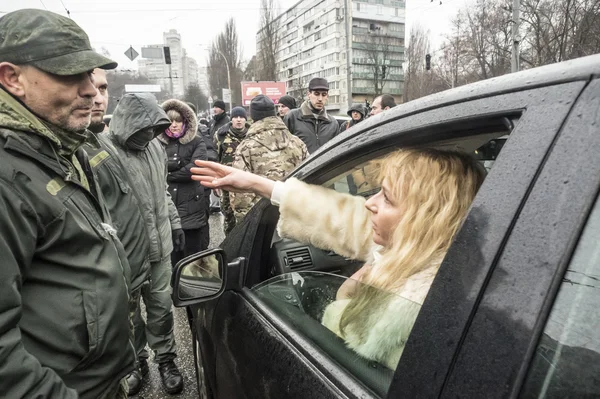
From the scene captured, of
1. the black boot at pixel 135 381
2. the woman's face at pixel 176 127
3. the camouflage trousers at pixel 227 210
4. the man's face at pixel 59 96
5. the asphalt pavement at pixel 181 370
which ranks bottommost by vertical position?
the asphalt pavement at pixel 181 370

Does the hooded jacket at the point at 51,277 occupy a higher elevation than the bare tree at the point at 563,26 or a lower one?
lower

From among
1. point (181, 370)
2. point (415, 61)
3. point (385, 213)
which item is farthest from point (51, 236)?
point (415, 61)

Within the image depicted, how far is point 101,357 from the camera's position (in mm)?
1326

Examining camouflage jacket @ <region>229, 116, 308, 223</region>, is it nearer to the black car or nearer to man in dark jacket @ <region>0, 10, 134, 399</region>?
man in dark jacket @ <region>0, 10, 134, 399</region>

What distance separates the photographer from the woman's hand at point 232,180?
164 cm

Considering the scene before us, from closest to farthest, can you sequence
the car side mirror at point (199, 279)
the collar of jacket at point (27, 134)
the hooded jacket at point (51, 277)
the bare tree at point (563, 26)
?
1. the hooded jacket at point (51, 277)
2. the collar of jacket at point (27, 134)
3. the car side mirror at point (199, 279)
4. the bare tree at point (563, 26)

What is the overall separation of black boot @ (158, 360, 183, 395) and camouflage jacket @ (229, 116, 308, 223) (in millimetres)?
1636

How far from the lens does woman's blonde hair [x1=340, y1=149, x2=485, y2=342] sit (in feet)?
3.49

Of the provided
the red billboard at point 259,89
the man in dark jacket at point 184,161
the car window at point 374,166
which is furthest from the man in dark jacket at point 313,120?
the red billboard at point 259,89

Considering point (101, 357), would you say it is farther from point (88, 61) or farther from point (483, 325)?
point (483, 325)

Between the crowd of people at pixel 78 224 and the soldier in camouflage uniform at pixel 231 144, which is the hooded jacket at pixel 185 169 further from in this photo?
the crowd of people at pixel 78 224

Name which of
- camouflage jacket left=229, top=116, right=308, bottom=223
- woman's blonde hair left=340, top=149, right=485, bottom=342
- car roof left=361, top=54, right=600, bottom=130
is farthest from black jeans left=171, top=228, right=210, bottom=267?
car roof left=361, top=54, right=600, bottom=130

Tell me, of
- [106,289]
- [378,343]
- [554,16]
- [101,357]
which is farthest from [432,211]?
[554,16]

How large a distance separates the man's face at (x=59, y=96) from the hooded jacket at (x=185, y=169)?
2.62m
